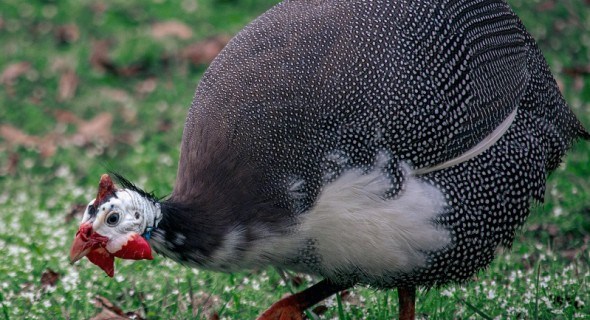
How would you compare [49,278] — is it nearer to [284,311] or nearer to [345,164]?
[284,311]

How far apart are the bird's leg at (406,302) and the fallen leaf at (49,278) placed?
1491 millimetres

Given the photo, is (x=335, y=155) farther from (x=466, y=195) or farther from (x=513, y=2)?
(x=513, y=2)

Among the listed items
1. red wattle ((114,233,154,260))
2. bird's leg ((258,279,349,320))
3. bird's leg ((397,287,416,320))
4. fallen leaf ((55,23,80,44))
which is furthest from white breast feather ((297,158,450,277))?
fallen leaf ((55,23,80,44))

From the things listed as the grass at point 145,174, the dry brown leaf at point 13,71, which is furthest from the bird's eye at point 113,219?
the dry brown leaf at point 13,71

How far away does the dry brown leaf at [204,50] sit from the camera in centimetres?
670

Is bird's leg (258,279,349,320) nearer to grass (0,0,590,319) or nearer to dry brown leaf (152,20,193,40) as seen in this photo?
grass (0,0,590,319)

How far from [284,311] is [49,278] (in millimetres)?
1081

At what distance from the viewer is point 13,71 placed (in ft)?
21.8

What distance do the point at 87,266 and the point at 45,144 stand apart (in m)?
2.12

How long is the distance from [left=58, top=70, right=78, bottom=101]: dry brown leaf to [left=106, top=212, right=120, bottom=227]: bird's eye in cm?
372

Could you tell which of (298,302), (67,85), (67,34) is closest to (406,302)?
(298,302)

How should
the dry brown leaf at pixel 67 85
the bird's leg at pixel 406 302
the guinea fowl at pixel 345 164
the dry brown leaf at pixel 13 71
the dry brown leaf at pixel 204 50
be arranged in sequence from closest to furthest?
1. the guinea fowl at pixel 345 164
2. the bird's leg at pixel 406 302
3. the dry brown leaf at pixel 67 85
4. the dry brown leaf at pixel 13 71
5. the dry brown leaf at pixel 204 50

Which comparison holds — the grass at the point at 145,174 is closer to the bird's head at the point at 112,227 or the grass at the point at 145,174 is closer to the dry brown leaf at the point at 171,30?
the dry brown leaf at the point at 171,30

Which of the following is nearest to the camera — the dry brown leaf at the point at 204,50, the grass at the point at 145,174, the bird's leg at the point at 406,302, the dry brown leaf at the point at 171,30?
the bird's leg at the point at 406,302
